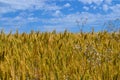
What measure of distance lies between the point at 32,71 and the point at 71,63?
642 millimetres

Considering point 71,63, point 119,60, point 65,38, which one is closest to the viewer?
point 71,63

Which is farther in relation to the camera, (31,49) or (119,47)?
(119,47)

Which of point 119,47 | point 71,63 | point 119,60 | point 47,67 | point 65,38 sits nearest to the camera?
point 47,67

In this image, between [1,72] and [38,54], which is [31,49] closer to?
[38,54]

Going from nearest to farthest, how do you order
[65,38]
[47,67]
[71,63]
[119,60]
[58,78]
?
[58,78] < [47,67] < [71,63] < [119,60] < [65,38]

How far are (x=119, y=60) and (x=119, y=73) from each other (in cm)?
110

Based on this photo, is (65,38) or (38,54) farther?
(65,38)

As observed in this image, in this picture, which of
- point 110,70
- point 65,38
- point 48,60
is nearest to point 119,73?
point 110,70

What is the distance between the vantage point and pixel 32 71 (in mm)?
5086

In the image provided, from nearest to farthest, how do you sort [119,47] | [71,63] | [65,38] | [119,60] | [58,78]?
1. [58,78]
2. [71,63]
3. [119,60]
4. [119,47]
5. [65,38]

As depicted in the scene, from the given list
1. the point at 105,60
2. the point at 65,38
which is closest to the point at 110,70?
the point at 105,60

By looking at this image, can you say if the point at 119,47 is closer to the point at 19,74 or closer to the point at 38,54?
the point at 38,54

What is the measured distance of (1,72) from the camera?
4.90 metres

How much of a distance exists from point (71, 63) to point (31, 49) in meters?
1.61
